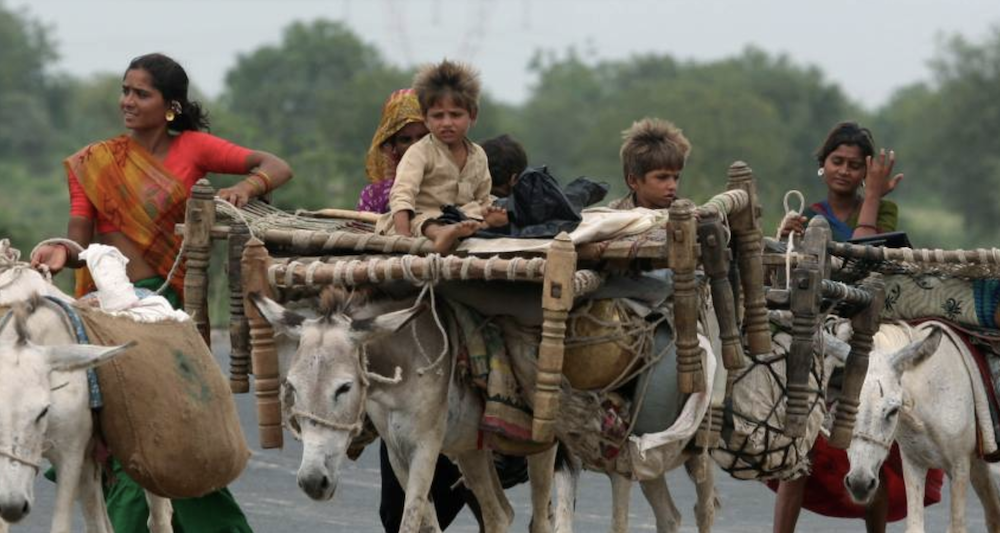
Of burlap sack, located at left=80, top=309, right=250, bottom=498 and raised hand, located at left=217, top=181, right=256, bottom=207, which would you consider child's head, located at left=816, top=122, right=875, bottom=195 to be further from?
burlap sack, located at left=80, top=309, right=250, bottom=498

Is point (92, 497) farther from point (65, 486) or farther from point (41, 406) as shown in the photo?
point (41, 406)

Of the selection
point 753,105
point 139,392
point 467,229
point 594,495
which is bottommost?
point 594,495

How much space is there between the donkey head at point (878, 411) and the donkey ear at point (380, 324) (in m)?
3.04

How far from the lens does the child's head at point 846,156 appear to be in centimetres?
994

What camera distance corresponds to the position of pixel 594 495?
42.6 feet

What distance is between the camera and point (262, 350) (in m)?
7.08

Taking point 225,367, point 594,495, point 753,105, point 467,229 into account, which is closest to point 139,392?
point 467,229

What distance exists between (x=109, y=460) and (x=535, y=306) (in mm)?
1637

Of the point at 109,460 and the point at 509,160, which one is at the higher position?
the point at 509,160

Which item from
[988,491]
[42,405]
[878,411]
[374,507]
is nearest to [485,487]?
[878,411]

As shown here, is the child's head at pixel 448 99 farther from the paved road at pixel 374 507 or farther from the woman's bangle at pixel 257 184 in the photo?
the paved road at pixel 374 507

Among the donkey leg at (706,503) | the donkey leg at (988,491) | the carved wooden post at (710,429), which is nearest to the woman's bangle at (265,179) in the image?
the carved wooden post at (710,429)

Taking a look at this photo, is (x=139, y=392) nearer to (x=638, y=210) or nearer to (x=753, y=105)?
(x=638, y=210)

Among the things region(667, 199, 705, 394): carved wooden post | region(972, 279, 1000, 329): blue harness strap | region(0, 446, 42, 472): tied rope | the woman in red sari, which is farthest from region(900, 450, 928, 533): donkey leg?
region(0, 446, 42, 472): tied rope
